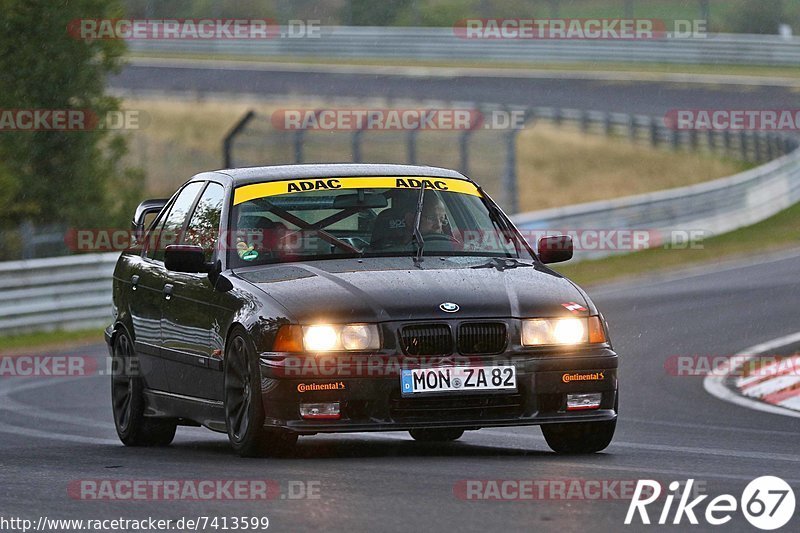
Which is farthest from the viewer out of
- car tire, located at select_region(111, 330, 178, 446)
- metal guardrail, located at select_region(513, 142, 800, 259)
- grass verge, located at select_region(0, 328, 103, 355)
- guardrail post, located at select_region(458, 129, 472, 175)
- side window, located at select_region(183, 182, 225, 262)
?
metal guardrail, located at select_region(513, 142, 800, 259)

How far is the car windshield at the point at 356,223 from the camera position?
8.96m

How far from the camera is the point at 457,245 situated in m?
9.11

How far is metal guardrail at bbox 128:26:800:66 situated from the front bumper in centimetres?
4448

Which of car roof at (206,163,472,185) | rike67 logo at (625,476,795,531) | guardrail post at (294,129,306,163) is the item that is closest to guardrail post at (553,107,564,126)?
guardrail post at (294,129,306,163)

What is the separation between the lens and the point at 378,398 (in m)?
7.95

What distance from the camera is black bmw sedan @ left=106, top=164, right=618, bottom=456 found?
26.2 feet

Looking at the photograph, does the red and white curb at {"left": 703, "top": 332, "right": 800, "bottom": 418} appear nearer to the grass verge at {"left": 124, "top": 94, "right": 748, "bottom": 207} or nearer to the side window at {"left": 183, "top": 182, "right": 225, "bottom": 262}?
the side window at {"left": 183, "top": 182, "right": 225, "bottom": 262}

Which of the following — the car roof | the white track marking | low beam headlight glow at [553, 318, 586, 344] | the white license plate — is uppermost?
the car roof

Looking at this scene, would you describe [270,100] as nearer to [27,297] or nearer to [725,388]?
[27,297]

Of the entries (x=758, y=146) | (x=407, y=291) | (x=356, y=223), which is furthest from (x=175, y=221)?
(x=758, y=146)

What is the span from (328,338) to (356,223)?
1.28 m

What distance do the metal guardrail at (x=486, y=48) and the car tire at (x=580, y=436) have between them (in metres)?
43.9

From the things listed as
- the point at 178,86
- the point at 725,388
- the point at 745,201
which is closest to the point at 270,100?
the point at 178,86

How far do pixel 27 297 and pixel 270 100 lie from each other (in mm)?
26081
